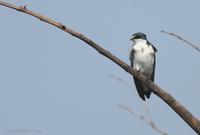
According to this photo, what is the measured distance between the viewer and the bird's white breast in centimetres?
1029

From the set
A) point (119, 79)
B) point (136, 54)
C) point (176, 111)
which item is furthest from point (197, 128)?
point (136, 54)

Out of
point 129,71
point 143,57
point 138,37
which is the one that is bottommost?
point 129,71

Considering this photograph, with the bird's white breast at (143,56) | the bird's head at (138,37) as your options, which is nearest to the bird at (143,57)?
the bird's white breast at (143,56)

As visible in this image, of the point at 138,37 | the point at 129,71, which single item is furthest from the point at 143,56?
the point at 129,71

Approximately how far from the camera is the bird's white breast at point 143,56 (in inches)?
405

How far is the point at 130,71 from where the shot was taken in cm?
347

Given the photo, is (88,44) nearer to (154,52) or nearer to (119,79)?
(119,79)

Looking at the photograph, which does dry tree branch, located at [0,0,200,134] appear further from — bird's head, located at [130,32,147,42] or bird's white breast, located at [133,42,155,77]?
bird's head, located at [130,32,147,42]

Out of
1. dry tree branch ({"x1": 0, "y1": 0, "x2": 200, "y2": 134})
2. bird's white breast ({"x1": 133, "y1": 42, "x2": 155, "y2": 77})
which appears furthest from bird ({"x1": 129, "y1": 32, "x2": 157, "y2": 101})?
dry tree branch ({"x1": 0, "y1": 0, "x2": 200, "y2": 134})

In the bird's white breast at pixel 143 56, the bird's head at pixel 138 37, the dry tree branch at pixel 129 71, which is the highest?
the bird's head at pixel 138 37

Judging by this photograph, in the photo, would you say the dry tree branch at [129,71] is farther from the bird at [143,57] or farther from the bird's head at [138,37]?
the bird's head at [138,37]

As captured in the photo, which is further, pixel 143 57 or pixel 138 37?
pixel 138 37

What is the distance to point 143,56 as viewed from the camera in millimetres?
10266

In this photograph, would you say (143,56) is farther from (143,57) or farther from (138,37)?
(138,37)
